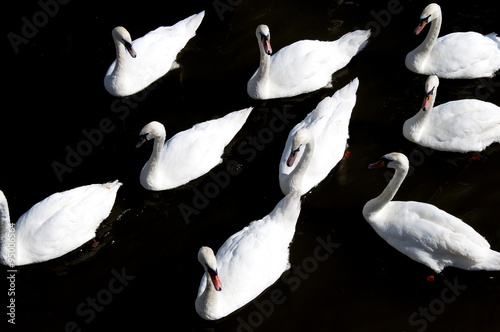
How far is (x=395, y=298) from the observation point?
26.0ft

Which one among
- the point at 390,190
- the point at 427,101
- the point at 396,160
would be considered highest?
the point at 396,160

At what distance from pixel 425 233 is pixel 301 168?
1.82 m

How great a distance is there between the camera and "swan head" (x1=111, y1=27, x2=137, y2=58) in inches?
396

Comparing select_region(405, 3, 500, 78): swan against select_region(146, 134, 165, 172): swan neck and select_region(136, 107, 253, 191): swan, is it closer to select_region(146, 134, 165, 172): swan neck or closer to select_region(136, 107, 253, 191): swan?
select_region(136, 107, 253, 191): swan

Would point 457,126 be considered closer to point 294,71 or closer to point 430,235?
point 430,235

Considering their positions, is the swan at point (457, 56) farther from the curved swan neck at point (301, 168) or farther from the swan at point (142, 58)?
the swan at point (142, 58)

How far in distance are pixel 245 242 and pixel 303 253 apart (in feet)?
2.78

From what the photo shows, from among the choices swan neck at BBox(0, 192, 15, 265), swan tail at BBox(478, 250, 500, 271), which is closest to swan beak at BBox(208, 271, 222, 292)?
swan neck at BBox(0, 192, 15, 265)

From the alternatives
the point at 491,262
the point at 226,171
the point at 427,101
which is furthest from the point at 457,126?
the point at 226,171

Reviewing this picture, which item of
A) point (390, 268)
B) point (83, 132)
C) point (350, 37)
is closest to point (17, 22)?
point (83, 132)

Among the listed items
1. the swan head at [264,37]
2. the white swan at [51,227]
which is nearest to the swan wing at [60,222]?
the white swan at [51,227]

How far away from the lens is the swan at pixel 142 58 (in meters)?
10.2

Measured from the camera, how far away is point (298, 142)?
840cm

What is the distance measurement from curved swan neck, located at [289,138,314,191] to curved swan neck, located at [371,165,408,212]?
3.31 ft
